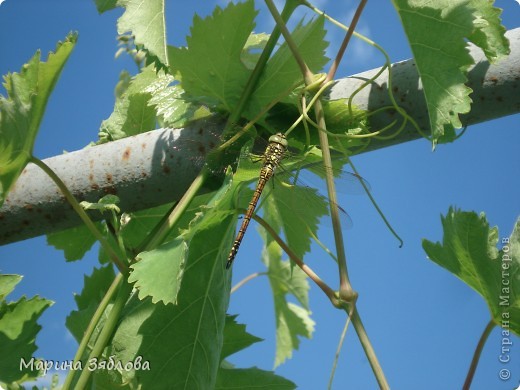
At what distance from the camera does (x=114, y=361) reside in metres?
1.12

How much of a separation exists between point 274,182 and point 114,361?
1.45ft

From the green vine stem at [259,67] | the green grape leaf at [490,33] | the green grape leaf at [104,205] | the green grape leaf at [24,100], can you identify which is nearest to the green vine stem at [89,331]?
the green grape leaf at [104,205]

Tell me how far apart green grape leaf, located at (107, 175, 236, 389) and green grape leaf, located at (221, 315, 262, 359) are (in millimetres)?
157

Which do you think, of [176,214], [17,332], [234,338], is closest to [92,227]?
[176,214]

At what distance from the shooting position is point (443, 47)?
1065mm

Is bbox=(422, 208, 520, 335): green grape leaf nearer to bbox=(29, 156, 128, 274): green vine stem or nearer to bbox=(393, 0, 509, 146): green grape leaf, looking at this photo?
bbox=(393, 0, 509, 146): green grape leaf

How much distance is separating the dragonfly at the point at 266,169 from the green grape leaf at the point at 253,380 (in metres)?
0.31

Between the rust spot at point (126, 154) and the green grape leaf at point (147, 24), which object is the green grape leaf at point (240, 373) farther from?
the green grape leaf at point (147, 24)

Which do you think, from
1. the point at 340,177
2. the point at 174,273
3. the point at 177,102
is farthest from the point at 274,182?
the point at 174,273

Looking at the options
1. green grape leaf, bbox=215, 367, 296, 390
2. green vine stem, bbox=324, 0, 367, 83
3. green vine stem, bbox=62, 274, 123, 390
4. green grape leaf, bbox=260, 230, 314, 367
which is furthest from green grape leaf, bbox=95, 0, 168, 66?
green grape leaf, bbox=260, 230, 314, 367

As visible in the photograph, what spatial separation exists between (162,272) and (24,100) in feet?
1.21

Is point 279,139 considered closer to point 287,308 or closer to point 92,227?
point 92,227

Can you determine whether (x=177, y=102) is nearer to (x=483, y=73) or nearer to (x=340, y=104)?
(x=340, y=104)

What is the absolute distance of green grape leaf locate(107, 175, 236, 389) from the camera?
3.63 feet
